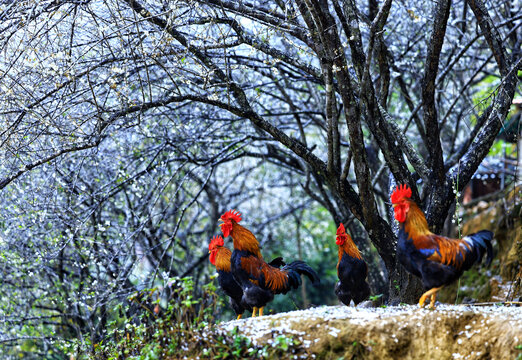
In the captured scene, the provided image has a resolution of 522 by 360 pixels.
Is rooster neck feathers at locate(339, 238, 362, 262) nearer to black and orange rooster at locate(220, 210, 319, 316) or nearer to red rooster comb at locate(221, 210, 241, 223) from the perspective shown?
black and orange rooster at locate(220, 210, 319, 316)

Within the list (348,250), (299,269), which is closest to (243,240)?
(299,269)

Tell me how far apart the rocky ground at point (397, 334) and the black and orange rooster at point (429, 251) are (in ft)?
1.01

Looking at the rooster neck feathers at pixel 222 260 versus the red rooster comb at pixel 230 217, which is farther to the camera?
the rooster neck feathers at pixel 222 260

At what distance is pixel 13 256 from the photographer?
336 inches

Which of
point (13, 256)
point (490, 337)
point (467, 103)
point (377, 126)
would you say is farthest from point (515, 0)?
point (13, 256)

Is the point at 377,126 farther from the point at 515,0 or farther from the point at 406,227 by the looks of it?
the point at 515,0

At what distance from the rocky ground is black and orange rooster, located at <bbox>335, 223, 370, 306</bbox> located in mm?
1727

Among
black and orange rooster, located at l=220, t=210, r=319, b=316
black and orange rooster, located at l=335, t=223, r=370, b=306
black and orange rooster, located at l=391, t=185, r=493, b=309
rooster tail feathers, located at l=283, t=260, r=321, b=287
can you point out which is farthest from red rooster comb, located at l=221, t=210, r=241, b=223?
black and orange rooster, located at l=391, t=185, r=493, b=309

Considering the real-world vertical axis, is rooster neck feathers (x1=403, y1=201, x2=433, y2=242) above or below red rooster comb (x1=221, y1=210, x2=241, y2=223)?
below

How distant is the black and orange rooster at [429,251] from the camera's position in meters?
5.38

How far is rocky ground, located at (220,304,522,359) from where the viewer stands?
16.5 feet

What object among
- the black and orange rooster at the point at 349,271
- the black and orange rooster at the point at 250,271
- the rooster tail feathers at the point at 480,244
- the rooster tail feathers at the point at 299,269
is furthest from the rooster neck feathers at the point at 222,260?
the rooster tail feathers at the point at 480,244

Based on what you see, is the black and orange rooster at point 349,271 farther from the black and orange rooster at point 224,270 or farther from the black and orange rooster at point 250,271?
the black and orange rooster at point 224,270

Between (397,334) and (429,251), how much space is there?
82 centimetres
